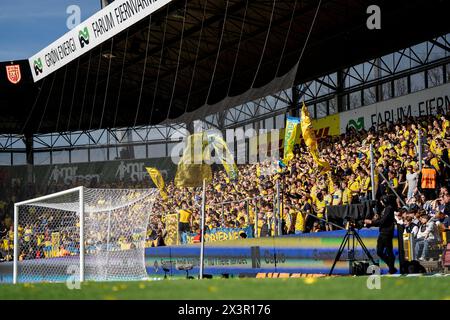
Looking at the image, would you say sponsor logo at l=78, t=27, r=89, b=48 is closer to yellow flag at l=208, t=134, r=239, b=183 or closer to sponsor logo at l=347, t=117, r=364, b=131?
yellow flag at l=208, t=134, r=239, b=183

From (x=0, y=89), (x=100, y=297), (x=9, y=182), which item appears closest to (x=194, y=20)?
(x=0, y=89)

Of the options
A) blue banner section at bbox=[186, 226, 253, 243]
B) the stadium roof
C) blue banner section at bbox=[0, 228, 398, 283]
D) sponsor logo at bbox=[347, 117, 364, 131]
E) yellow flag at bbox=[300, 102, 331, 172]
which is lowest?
blue banner section at bbox=[0, 228, 398, 283]

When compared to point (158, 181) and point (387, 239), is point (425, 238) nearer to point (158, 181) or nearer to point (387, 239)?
point (387, 239)

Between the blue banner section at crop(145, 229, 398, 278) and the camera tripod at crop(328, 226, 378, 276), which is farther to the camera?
the blue banner section at crop(145, 229, 398, 278)

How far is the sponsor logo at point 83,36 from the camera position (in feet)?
91.5

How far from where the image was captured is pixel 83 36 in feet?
92.3

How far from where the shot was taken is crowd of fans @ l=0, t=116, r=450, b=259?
16609 millimetres

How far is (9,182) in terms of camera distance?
3894 centimetres

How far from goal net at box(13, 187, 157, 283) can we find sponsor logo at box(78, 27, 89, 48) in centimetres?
939

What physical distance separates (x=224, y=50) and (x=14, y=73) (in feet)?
36.4

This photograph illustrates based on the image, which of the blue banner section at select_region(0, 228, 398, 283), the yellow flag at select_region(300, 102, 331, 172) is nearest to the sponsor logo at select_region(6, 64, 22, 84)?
the blue banner section at select_region(0, 228, 398, 283)

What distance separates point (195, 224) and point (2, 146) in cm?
2591

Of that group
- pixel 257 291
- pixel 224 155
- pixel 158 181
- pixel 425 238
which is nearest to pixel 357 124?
pixel 224 155
